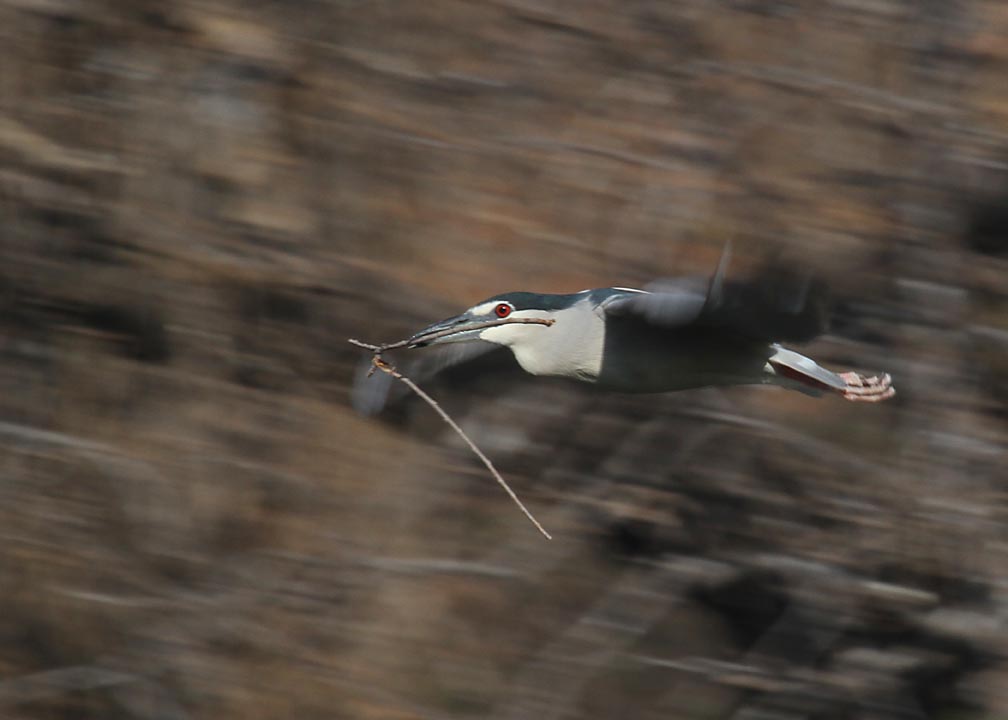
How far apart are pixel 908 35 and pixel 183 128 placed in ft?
9.54

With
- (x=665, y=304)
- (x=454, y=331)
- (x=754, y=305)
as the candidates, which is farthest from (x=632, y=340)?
(x=754, y=305)

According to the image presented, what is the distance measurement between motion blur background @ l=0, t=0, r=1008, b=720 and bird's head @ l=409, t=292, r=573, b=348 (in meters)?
0.78

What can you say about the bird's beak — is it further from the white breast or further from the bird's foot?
the bird's foot

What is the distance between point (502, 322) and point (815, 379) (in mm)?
1008

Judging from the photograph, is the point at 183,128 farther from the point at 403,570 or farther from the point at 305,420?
the point at 403,570

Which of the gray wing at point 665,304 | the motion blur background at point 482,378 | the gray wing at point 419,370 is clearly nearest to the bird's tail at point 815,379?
the gray wing at point 665,304

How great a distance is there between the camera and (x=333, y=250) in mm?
5945

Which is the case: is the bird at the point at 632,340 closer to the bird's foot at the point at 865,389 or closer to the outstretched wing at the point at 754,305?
the outstretched wing at the point at 754,305

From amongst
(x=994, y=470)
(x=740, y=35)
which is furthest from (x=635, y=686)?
(x=740, y=35)

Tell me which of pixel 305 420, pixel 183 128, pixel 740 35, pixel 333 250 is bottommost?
pixel 305 420

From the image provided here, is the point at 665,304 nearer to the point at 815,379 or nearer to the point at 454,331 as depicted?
the point at 454,331

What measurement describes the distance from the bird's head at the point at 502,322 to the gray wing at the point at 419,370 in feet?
0.85

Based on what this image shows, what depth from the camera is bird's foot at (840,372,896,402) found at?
473 cm

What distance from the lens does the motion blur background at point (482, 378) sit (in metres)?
5.45
